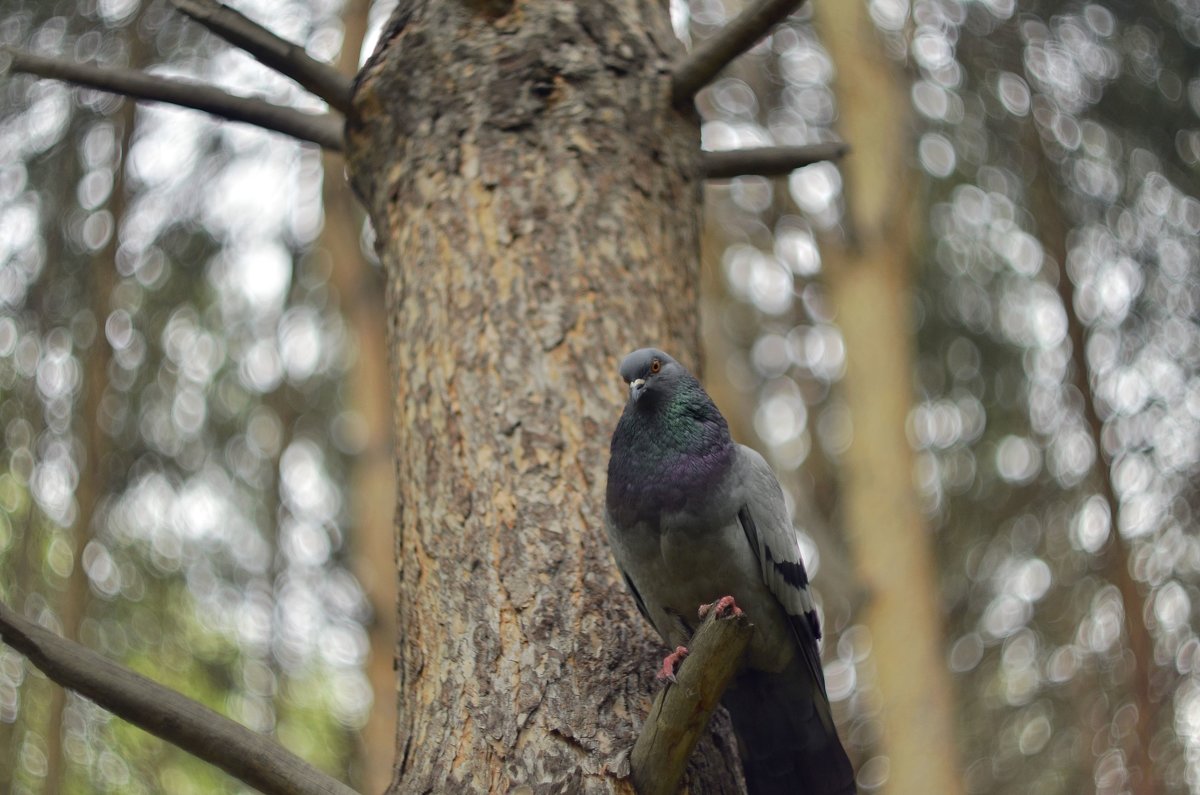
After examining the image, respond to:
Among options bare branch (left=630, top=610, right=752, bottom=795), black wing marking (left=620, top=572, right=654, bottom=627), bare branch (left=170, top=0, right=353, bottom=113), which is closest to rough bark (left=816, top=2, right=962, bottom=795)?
black wing marking (left=620, top=572, right=654, bottom=627)

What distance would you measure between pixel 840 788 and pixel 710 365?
14.7 feet

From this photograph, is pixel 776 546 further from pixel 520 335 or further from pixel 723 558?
pixel 520 335

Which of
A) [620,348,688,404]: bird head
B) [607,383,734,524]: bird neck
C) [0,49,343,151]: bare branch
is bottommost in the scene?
[607,383,734,524]: bird neck

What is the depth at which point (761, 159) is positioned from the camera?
379 centimetres

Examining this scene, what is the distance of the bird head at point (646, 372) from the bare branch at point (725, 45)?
95 cm

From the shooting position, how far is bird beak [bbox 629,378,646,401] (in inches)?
116

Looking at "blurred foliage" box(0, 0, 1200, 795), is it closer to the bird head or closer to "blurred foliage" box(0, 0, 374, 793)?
"blurred foliage" box(0, 0, 374, 793)

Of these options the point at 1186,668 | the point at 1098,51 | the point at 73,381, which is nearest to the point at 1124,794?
the point at 1186,668

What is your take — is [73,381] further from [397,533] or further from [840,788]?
[840,788]

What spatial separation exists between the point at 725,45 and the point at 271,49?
136 cm

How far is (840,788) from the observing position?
3.14 metres

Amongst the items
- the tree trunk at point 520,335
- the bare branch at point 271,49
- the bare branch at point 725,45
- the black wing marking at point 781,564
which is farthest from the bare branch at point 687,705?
the bare branch at point 271,49

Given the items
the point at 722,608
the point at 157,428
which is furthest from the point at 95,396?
the point at 722,608

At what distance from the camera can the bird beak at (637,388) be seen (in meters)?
2.96
